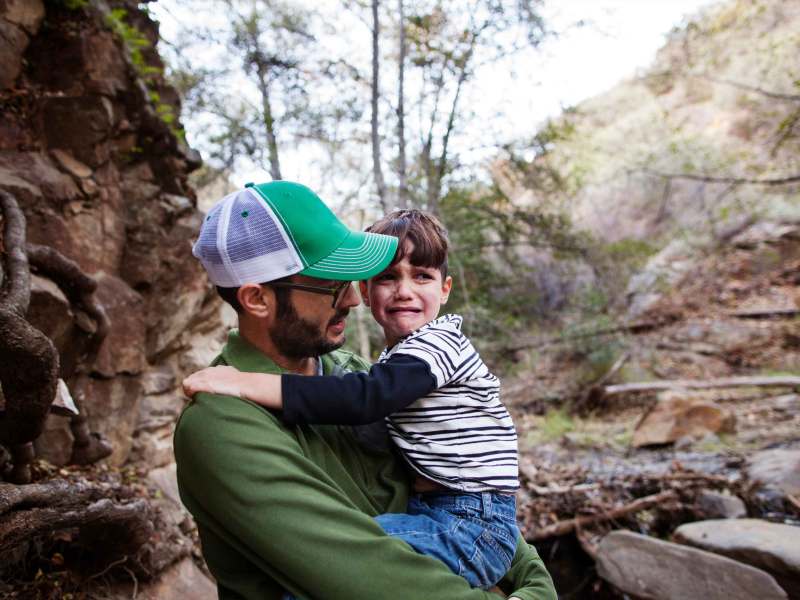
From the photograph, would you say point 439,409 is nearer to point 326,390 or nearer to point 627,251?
point 326,390

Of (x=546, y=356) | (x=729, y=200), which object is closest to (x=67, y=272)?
(x=546, y=356)

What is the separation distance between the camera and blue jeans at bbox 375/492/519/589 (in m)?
1.56

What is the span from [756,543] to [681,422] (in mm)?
4262

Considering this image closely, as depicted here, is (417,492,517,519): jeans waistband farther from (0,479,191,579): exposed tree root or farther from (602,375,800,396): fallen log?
(602,375,800,396): fallen log

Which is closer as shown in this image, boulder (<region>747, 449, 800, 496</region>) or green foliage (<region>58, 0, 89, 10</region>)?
green foliage (<region>58, 0, 89, 10</region>)

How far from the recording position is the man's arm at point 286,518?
1.20 meters

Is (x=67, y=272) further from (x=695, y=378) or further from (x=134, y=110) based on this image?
(x=695, y=378)

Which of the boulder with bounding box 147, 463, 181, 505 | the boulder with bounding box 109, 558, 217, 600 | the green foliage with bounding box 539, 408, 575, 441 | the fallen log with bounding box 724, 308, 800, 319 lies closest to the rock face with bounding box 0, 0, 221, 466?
the boulder with bounding box 147, 463, 181, 505

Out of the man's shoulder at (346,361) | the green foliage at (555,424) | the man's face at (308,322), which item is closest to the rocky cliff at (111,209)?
the man's shoulder at (346,361)

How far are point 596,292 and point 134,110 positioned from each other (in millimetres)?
9049

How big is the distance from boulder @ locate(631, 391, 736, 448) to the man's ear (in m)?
8.22

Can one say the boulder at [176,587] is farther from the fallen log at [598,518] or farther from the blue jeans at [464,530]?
the fallen log at [598,518]

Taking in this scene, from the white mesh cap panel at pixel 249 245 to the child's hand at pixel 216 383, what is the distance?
0.25m

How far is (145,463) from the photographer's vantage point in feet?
14.8
